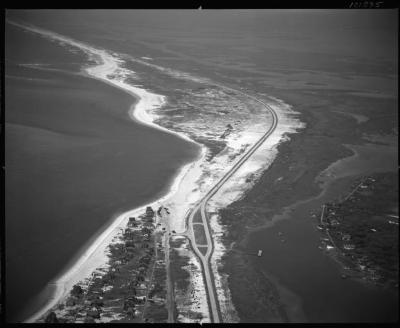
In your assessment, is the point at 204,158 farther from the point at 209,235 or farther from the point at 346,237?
the point at 346,237

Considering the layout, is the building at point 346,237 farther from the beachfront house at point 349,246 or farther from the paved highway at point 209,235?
the paved highway at point 209,235

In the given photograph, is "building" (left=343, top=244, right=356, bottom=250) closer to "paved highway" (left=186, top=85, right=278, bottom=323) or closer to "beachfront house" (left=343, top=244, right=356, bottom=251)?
"beachfront house" (left=343, top=244, right=356, bottom=251)

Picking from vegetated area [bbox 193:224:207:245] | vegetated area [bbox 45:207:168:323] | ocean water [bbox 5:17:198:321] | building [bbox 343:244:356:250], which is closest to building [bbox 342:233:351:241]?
building [bbox 343:244:356:250]

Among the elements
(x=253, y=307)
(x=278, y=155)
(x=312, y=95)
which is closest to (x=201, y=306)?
(x=253, y=307)

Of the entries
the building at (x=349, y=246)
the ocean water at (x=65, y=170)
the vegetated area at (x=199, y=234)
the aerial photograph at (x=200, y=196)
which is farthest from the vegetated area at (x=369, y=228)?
the ocean water at (x=65, y=170)

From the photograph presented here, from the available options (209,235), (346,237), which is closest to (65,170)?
(209,235)

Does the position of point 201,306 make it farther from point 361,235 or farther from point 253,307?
point 361,235

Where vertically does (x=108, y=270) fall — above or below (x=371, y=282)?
below
